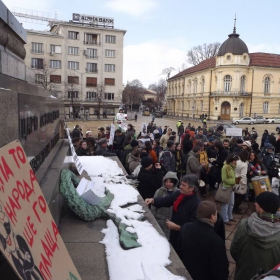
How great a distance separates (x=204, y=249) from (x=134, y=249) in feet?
2.65

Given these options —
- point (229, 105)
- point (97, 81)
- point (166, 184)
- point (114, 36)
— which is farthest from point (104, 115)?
point (166, 184)

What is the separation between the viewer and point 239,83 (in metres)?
51.2

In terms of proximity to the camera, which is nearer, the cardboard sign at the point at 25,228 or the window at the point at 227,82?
the cardboard sign at the point at 25,228

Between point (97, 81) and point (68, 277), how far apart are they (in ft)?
177

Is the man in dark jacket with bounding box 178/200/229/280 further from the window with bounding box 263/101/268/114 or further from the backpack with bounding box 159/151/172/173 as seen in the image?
the window with bounding box 263/101/268/114

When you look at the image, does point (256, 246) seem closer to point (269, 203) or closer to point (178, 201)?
point (269, 203)

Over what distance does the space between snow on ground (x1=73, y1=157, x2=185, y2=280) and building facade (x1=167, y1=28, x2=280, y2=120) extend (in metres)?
48.5

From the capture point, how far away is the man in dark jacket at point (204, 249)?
2.90m

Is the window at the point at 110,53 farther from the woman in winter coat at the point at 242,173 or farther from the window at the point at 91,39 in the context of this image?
the woman in winter coat at the point at 242,173

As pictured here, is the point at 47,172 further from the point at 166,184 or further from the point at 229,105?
the point at 229,105

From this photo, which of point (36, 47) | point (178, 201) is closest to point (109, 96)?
point (36, 47)

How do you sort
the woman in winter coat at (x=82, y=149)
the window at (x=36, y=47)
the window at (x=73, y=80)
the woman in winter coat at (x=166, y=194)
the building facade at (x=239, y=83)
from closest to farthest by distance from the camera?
the woman in winter coat at (x=166, y=194) → the woman in winter coat at (x=82, y=149) → the window at (x=36, y=47) → the building facade at (x=239, y=83) → the window at (x=73, y=80)

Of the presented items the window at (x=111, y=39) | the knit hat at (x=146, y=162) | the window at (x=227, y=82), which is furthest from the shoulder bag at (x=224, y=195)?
the window at (x=111, y=39)

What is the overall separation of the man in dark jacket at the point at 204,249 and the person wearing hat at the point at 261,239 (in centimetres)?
30
